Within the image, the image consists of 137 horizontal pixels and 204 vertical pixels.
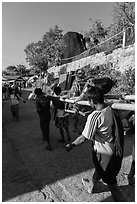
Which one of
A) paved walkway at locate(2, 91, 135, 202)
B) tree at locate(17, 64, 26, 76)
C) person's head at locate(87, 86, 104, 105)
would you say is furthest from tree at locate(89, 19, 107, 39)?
tree at locate(17, 64, 26, 76)

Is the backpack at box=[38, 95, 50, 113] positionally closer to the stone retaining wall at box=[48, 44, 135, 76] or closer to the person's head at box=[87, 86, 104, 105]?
the person's head at box=[87, 86, 104, 105]

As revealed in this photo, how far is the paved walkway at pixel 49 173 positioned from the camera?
2.56 metres

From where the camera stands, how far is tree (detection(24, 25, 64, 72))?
2539cm

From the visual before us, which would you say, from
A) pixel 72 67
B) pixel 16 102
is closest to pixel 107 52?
pixel 72 67

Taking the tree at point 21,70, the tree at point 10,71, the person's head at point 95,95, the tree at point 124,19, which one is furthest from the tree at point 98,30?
the tree at point 10,71

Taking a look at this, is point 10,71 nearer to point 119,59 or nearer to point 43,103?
point 119,59

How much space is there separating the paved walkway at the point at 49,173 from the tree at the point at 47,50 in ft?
67.8

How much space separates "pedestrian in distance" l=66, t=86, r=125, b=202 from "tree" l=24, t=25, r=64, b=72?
22.4 meters

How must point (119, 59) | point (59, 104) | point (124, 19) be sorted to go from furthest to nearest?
point (124, 19) → point (119, 59) → point (59, 104)

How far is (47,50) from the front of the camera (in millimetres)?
27219

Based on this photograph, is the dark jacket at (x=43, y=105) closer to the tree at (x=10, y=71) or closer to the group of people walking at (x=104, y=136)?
the group of people walking at (x=104, y=136)

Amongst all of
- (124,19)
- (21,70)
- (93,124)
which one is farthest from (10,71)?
(93,124)

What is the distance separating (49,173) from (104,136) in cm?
171

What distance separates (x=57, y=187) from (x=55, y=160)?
39.9 inches
